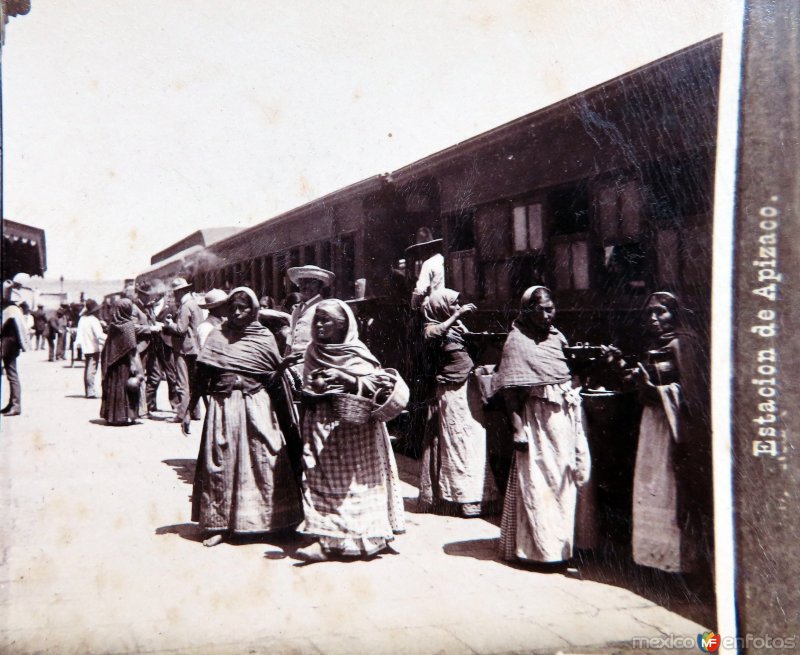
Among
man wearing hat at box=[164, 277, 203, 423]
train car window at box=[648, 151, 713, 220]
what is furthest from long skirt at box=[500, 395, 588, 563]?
man wearing hat at box=[164, 277, 203, 423]

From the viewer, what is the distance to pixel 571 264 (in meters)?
5.85

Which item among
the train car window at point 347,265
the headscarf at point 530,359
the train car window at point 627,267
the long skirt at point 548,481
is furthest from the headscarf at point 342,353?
the train car window at point 347,265

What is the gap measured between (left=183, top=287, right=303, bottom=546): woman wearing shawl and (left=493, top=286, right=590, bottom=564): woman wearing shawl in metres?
1.50

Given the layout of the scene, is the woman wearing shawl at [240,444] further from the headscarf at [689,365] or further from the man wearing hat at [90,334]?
the man wearing hat at [90,334]

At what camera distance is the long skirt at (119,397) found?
970 centimetres

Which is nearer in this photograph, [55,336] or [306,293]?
A: [306,293]

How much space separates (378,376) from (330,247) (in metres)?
5.58

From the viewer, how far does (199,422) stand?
10117 millimetres

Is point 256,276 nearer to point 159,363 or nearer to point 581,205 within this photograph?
point 159,363

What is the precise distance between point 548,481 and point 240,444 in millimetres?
1943

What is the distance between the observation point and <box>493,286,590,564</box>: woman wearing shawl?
4277 millimetres

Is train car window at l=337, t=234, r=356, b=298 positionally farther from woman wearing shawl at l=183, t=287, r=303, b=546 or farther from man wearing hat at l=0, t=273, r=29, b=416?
woman wearing shawl at l=183, t=287, r=303, b=546

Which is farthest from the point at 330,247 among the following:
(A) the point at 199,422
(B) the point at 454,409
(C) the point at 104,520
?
(C) the point at 104,520

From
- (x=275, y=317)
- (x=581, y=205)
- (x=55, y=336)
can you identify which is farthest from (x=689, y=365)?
(x=55, y=336)
